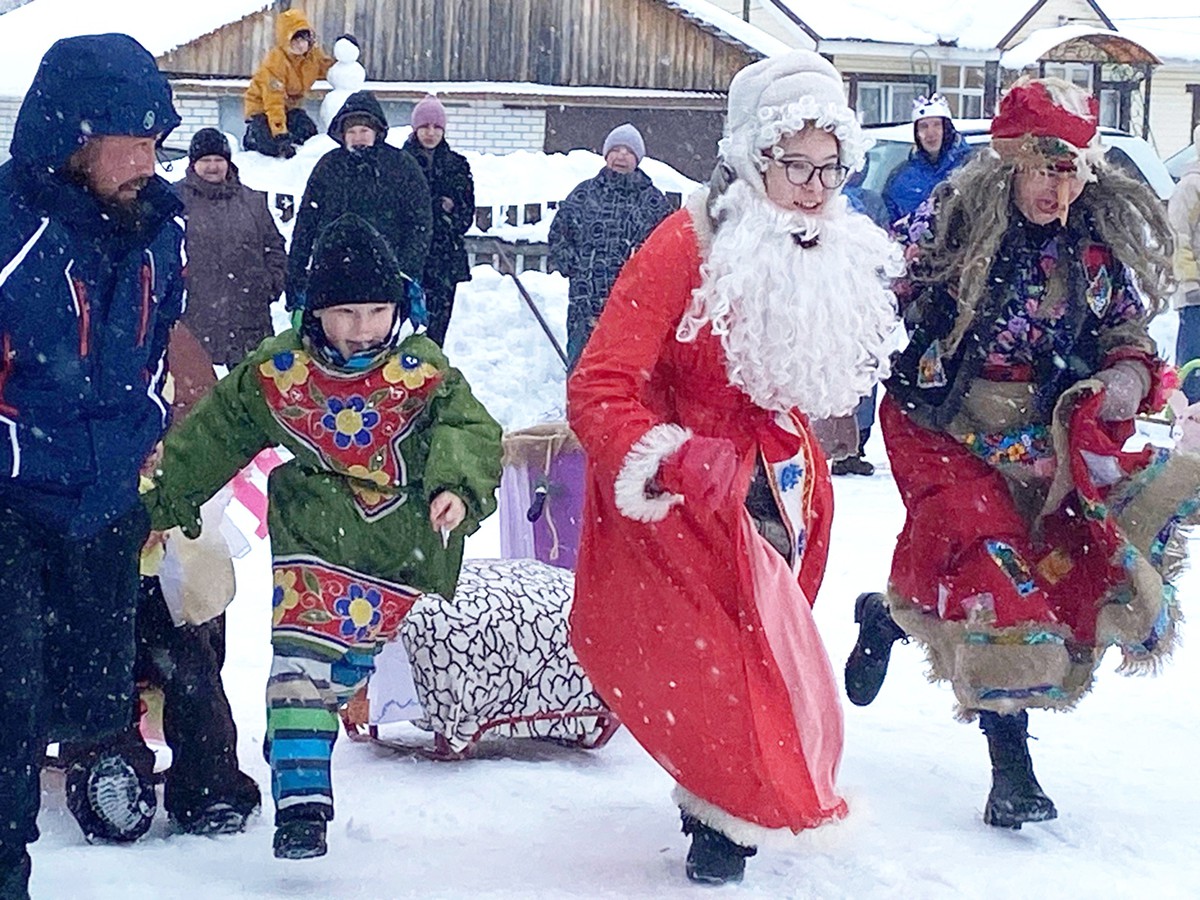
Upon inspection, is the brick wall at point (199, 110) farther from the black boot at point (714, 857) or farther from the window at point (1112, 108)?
the black boot at point (714, 857)

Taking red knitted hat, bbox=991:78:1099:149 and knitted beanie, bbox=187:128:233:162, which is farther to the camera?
knitted beanie, bbox=187:128:233:162

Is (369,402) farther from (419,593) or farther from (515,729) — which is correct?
(515,729)

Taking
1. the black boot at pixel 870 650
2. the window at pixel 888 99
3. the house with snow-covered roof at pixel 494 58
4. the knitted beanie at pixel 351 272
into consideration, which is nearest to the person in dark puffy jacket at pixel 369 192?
the black boot at pixel 870 650

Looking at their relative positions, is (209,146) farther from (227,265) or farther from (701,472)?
(701,472)

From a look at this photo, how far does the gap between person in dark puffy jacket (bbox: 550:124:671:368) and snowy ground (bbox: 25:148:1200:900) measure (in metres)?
4.30

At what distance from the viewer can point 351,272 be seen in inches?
166

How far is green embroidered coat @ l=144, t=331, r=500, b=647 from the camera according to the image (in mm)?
4195

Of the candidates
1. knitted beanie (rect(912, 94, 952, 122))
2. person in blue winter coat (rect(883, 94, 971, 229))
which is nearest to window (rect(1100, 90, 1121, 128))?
knitted beanie (rect(912, 94, 952, 122))

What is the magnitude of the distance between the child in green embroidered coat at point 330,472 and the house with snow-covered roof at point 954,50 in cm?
2823

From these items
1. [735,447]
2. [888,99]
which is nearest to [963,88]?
[888,99]

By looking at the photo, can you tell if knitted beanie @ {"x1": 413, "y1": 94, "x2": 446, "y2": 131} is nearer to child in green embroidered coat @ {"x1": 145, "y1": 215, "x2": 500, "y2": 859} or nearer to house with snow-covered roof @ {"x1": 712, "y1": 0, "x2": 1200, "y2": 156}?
child in green embroidered coat @ {"x1": 145, "y1": 215, "x2": 500, "y2": 859}

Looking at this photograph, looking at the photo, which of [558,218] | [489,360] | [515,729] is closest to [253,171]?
[489,360]

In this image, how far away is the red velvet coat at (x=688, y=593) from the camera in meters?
4.06

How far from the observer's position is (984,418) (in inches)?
190
